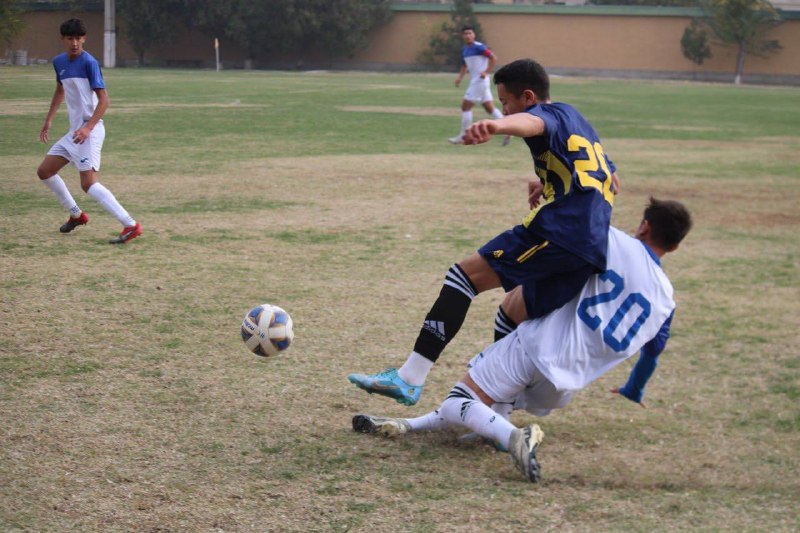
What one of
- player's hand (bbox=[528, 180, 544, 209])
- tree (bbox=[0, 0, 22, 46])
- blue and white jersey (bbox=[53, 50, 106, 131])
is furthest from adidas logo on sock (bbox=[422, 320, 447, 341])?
tree (bbox=[0, 0, 22, 46])

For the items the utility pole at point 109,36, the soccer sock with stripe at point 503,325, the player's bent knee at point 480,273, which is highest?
the player's bent knee at point 480,273

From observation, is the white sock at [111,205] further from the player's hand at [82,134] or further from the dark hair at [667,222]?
the dark hair at [667,222]

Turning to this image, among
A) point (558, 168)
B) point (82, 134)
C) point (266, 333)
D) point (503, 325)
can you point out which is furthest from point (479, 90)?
point (558, 168)

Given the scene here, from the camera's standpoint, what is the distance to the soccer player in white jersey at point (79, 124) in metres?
9.50

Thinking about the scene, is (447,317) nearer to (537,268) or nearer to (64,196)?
(537,268)

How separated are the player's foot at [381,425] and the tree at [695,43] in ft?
212

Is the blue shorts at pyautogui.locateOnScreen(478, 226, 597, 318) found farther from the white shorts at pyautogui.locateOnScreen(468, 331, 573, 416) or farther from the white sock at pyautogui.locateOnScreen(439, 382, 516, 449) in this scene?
the white sock at pyautogui.locateOnScreen(439, 382, 516, 449)

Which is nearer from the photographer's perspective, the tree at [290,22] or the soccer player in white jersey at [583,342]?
the soccer player in white jersey at [583,342]

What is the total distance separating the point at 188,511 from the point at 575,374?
1820 mm

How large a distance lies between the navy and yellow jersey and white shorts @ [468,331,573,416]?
0.54 metres

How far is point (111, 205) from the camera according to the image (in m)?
9.31

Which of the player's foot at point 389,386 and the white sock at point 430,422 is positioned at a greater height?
the player's foot at point 389,386

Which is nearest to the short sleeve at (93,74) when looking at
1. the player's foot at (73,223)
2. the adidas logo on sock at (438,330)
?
the player's foot at (73,223)

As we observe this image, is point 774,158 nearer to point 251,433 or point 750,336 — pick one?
point 750,336
